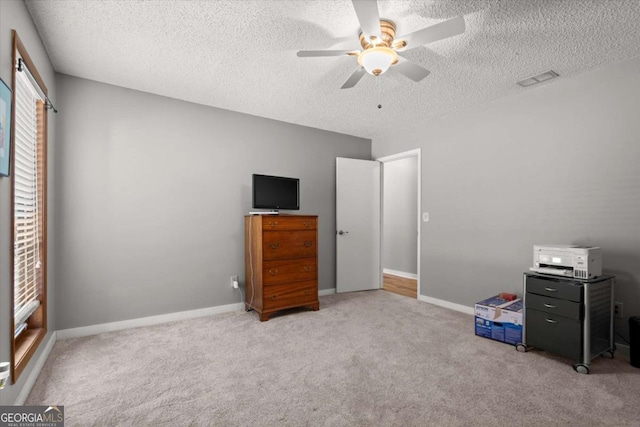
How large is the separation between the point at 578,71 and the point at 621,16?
0.84m

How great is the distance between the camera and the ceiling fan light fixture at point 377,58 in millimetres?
2006

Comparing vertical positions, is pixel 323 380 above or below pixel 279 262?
below

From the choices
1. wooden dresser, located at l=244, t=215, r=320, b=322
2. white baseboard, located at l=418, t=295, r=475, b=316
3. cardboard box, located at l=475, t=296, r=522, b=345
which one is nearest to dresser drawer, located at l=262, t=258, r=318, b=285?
wooden dresser, located at l=244, t=215, r=320, b=322

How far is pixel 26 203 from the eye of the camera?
7.06 ft

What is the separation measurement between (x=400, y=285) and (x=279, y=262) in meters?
2.51

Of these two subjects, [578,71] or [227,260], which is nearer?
[578,71]

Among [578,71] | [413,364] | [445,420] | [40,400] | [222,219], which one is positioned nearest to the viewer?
[445,420]

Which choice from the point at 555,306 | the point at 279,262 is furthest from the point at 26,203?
the point at 555,306

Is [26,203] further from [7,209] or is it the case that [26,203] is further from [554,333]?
[554,333]

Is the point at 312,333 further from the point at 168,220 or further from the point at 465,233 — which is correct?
the point at 465,233

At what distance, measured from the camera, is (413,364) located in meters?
2.34

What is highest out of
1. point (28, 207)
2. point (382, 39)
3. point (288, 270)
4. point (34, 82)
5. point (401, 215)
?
point (382, 39)

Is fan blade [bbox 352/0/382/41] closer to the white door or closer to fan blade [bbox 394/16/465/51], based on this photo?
fan blade [bbox 394/16/465/51]

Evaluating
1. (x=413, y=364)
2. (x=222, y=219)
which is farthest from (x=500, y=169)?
(x=222, y=219)
